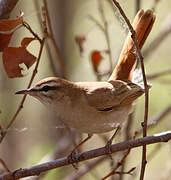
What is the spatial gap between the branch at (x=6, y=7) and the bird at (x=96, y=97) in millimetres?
564

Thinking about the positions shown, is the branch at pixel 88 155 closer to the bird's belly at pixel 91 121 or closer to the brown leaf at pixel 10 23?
the bird's belly at pixel 91 121

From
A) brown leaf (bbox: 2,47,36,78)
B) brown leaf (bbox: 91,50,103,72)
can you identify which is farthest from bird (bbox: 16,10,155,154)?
brown leaf (bbox: 2,47,36,78)

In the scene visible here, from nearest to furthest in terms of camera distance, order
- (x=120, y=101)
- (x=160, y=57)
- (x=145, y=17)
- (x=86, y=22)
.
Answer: (x=145, y=17), (x=120, y=101), (x=160, y=57), (x=86, y=22)

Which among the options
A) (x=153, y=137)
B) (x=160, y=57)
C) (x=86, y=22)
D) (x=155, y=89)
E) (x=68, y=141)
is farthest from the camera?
(x=86, y=22)

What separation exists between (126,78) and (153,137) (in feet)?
4.24

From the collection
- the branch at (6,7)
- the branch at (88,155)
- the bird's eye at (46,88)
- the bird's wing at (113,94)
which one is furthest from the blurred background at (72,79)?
the branch at (6,7)

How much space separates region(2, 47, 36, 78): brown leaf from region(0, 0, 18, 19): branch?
0.67ft

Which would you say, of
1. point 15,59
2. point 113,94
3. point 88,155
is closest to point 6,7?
point 15,59

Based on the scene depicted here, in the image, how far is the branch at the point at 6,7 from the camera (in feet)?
7.68

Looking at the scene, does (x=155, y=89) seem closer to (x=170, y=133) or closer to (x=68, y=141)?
(x=68, y=141)

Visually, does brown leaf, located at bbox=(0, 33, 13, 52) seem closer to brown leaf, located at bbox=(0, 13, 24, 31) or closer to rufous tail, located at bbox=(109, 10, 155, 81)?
brown leaf, located at bbox=(0, 13, 24, 31)

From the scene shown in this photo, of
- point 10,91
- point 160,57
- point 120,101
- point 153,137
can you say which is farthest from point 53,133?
point 153,137

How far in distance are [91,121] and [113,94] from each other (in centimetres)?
39

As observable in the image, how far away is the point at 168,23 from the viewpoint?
426 centimetres
